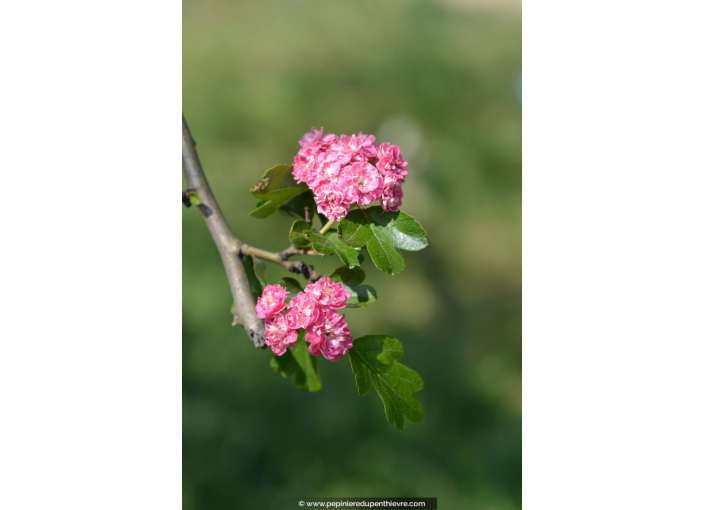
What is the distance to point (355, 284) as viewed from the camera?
743 millimetres

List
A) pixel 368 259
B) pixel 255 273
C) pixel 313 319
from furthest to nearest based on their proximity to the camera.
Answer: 1. pixel 368 259
2. pixel 255 273
3. pixel 313 319

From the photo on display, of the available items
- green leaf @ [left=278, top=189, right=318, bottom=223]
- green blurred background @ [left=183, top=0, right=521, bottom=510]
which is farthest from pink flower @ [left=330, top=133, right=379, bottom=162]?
green blurred background @ [left=183, top=0, right=521, bottom=510]

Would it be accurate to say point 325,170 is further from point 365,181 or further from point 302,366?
point 302,366

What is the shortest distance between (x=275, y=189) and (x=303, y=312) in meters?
0.18

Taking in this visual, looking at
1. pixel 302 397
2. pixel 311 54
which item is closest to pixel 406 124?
pixel 311 54

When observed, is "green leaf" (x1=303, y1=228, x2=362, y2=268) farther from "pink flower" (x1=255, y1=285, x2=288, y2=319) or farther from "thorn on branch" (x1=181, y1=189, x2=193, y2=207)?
"thorn on branch" (x1=181, y1=189, x2=193, y2=207)

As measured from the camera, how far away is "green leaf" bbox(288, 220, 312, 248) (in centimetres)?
70

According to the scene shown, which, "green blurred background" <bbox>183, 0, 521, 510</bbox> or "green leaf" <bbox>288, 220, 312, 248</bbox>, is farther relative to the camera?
"green blurred background" <bbox>183, 0, 521, 510</bbox>

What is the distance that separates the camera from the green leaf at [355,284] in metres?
0.72

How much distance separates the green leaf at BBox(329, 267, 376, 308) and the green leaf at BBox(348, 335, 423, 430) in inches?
1.9

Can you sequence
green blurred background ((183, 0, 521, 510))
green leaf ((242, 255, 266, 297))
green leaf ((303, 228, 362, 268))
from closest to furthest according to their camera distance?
green leaf ((303, 228, 362, 268)) → green leaf ((242, 255, 266, 297)) → green blurred background ((183, 0, 521, 510))

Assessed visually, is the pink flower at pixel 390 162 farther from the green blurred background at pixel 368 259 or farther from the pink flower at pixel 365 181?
the green blurred background at pixel 368 259

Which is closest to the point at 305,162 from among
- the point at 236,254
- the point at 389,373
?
the point at 236,254

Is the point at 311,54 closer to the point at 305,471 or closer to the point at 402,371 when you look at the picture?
the point at 305,471
